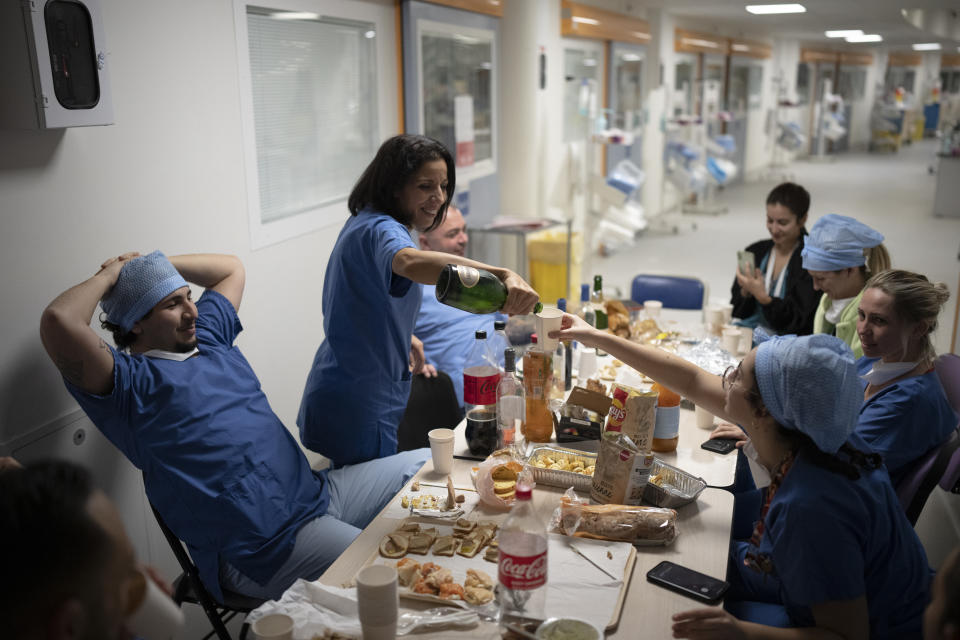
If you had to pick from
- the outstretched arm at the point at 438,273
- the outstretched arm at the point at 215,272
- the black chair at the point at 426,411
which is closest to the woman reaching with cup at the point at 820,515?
the outstretched arm at the point at 438,273

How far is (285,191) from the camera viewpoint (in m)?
3.54

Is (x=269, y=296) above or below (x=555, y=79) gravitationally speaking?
below

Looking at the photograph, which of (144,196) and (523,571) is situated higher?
(144,196)

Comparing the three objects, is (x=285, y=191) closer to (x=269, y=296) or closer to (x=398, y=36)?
(x=269, y=296)

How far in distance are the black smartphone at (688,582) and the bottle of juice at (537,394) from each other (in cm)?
69

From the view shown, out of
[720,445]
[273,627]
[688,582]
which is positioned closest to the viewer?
[273,627]

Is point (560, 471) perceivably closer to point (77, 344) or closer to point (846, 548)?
point (846, 548)

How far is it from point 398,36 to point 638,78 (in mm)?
5827

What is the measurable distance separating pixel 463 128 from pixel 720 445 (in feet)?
11.8

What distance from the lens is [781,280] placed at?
3625 millimetres

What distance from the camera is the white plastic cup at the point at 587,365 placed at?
2.83 m

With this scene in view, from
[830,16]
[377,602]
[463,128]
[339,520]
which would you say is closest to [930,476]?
[377,602]

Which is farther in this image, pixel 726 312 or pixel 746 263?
pixel 746 263

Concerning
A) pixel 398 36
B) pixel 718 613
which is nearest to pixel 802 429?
pixel 718 613
